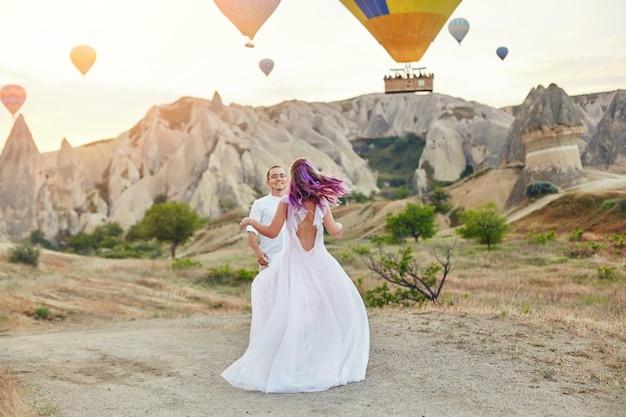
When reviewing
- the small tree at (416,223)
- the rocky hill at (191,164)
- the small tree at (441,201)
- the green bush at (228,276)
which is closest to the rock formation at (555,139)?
the small tree at (416,223)

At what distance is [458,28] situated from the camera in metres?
55.3

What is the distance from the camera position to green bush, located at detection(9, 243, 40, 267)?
2820 cm

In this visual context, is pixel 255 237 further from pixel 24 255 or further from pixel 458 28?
pixel 458 28

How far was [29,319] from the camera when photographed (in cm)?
1811

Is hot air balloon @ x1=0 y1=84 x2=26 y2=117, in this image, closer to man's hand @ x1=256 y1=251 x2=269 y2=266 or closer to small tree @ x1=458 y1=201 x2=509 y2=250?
small tree @ x1=458 y1=201 x2=509 y2=250

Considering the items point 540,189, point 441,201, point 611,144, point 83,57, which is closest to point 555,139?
point 540,189

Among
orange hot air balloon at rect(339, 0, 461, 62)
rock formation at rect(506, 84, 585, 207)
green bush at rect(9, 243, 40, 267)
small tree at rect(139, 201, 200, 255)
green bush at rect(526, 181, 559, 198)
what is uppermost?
orange hot air balloon at rect(339, 0, 461, 62)

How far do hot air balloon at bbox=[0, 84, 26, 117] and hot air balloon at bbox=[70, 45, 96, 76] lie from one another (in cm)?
1215

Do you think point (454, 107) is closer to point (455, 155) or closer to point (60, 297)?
point (455, 155)

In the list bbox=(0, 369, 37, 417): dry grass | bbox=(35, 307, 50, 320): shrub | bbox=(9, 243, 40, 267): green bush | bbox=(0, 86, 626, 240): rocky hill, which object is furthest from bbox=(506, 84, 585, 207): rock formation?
bbox=(0, 369, 37, 417): dry grass

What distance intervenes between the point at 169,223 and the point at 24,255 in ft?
58.5

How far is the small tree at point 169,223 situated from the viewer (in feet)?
152

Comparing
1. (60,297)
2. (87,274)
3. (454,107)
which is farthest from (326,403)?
(454,107)

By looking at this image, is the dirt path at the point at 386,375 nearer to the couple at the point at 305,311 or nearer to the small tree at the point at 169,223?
the couple at the point at 305,311
